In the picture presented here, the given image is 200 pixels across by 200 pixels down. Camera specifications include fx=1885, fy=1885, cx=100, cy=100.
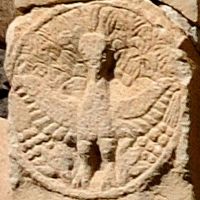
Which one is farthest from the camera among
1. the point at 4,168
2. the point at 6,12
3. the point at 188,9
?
the point at 6,12

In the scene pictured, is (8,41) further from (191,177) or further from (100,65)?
(191,177)

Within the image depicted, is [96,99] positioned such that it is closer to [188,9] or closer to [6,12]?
[188,9]

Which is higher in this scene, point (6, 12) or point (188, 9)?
point (188, 9)

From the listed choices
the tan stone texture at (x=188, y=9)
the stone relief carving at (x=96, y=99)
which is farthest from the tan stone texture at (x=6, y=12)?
the tan stone texture at (x=188, y=9)

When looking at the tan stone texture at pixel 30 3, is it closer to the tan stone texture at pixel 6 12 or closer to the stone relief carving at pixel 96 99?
the stone relief carving at pixel 96 99

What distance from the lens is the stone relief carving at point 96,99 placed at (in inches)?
140

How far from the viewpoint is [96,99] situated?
3592mm

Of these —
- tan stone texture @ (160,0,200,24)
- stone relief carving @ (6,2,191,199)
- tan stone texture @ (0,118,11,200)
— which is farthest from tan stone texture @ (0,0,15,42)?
tan stone texture @ (160,0,200,24)

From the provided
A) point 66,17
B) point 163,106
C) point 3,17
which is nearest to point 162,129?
point 163,106

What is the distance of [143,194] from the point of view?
3590 millimetres

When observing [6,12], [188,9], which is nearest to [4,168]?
[6,12]

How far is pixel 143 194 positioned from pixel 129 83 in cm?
21

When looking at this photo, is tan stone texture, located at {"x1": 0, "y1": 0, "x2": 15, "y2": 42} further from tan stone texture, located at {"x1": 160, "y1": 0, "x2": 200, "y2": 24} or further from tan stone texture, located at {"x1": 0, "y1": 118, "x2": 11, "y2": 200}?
tan stone texture, located at {"x1": 160, "y1": 0, "x2": 200, "y2": 24}

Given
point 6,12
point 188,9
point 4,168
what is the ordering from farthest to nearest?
point 6,12
point 4,168
point 188,9
